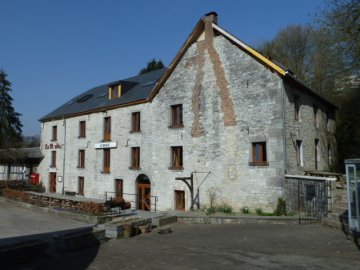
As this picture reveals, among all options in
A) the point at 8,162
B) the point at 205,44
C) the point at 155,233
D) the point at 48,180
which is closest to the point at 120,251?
the point at 155,233

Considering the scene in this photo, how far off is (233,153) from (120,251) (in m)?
8.80

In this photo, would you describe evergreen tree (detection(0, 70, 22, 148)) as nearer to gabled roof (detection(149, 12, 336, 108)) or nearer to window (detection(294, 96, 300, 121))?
gabled roof (detection(149, 12, 336, 108))

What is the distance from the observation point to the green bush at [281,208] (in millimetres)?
15513

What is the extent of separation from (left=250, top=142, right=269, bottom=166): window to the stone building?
0.16 feet

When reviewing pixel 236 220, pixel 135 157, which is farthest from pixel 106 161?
pixel 236 220

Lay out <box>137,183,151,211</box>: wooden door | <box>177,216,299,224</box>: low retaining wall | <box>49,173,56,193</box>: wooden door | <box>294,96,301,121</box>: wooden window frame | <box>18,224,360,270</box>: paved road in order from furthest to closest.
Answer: <box>49,173,56,193</box>: wooden door
<box>137,183,151,211</box>: wooden door
<box>294,96,301,121</box>: wooden window frame
<box>177,216,299,224</box>: low retaining wall
<box>18,224,360,270</box>: paved road

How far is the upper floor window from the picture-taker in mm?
16906

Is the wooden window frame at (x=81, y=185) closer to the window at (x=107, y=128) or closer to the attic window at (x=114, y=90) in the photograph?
the window at (x=107, y=128)

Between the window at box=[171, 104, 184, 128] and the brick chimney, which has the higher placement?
the brick chimney

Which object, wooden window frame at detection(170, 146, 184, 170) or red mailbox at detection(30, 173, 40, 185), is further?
red mailbox at detection(30, 173, 40, 185)

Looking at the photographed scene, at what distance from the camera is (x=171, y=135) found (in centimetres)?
2069

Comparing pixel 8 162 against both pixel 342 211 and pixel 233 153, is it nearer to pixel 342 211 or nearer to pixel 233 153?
pixel 233 153

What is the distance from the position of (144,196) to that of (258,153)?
8586mm

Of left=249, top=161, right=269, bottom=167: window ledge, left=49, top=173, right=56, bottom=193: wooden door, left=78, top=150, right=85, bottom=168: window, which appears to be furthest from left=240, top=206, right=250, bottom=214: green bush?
left=49, top=173, right=56, bottom=193: wooden door
